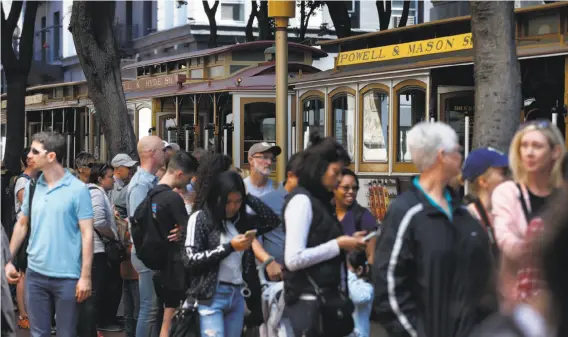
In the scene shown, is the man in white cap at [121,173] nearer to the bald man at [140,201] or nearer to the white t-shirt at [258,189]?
the bald man at [140,201]

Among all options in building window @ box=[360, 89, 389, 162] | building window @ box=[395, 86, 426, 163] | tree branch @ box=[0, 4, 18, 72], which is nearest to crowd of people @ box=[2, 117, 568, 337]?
building window @ box=[395, 86, 426, 163]

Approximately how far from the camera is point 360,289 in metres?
7.39

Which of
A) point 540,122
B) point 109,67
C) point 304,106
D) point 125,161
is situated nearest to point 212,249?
point 540,122

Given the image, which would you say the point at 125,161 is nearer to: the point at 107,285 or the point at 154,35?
the point at 107,285

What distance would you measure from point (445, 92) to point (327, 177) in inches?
381

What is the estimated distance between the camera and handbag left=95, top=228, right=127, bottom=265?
928 centimetres

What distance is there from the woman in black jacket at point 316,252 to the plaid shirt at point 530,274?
2488 mm

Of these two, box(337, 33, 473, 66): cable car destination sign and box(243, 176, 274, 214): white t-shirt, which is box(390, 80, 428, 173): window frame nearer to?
box(337, 33, 473, 66): cable car destination sign

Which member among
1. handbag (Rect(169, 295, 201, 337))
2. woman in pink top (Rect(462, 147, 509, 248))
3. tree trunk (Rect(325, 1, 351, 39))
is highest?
tree trunk (Rect(325, 1, 351, 39))

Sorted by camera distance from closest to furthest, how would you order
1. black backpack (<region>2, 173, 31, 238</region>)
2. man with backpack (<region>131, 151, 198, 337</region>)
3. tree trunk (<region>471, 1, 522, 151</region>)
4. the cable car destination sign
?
man with backpack (<region>131, 151, 198, 337</region>)
tree trunk (<region>471, 1, 522, 151</region>)
black backpack (<region>2, 173, 31, 238</region>)
the cable car destination sign

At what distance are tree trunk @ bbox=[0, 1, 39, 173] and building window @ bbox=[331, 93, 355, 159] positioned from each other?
10419 millimetres

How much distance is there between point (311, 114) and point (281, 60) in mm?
8350

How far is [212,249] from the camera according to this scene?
6.35m

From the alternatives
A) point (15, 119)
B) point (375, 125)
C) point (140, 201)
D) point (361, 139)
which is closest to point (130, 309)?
point (140, 201)
